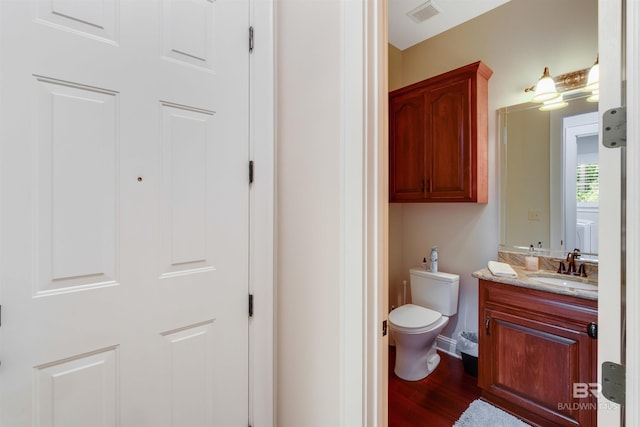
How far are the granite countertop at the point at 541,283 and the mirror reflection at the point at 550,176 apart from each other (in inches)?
7.8

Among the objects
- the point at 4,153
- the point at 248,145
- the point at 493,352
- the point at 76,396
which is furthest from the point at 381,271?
the point at 493,352

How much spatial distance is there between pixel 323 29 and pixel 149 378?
1.40m

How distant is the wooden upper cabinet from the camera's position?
216 cm

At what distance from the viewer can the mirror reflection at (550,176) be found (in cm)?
187

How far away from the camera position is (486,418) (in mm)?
1779

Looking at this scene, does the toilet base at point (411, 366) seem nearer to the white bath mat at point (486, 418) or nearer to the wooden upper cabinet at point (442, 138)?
the white bath mat at point (486, 418)

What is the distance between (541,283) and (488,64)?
175 centimetres

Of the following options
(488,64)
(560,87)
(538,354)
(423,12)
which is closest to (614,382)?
(538,354)

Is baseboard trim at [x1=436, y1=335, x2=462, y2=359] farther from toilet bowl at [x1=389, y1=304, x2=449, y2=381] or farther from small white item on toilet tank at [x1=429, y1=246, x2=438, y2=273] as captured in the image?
small white item on toilet tank at [x1=429, y1=246, x2=438, y2=273]

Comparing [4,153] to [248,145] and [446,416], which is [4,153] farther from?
[446,416]

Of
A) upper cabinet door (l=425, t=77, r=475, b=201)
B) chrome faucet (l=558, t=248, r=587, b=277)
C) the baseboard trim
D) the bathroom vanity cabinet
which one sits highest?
upper cabinet door (l=425, t=77, r=475, b=201)

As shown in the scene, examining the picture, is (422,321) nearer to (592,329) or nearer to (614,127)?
(592,329)

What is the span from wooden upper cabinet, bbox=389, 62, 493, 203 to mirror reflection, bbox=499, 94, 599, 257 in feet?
0.64
